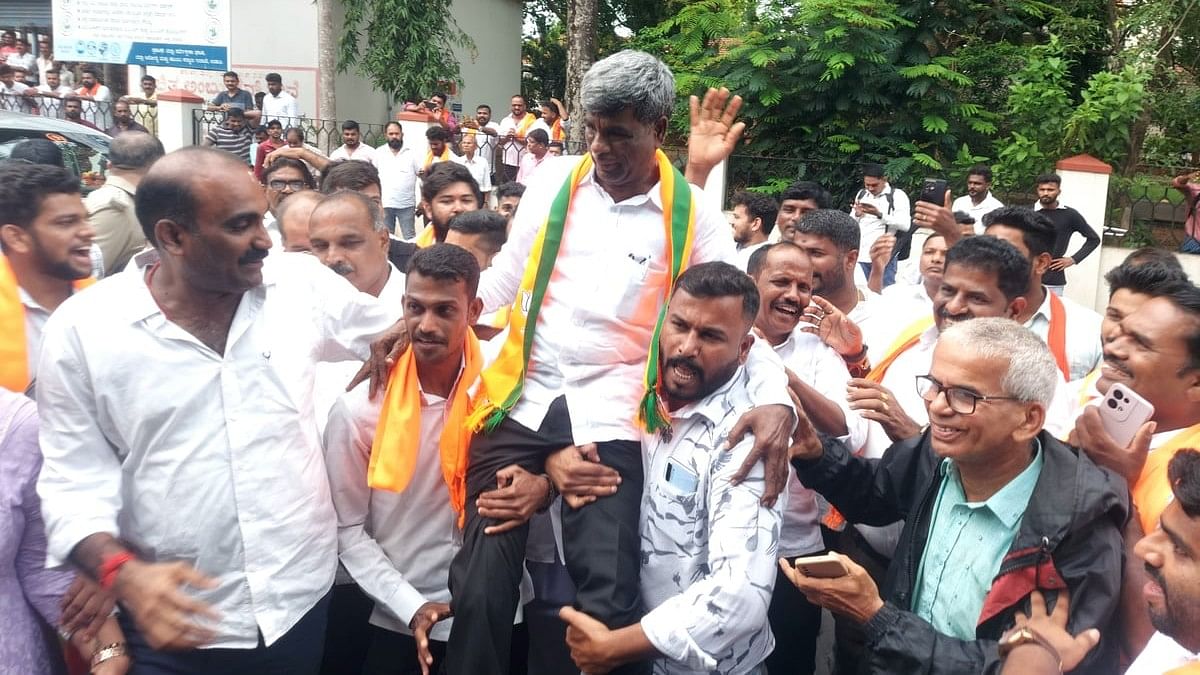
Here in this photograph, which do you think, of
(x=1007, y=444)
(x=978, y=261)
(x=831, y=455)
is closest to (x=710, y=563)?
(x=831, y=455)

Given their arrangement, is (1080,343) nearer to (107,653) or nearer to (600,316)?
(600,316)

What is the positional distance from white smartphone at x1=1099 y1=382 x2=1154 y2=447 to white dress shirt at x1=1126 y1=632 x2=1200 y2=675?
0.74m

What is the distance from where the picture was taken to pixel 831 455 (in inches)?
114

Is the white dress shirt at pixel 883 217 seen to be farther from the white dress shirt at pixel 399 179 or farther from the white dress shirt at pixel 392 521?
the white dress shirt at pixel 392 521

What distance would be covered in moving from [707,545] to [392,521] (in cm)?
103

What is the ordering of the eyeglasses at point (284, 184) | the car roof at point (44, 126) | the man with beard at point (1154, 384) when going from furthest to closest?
the car roof at point (44, 126)
the eyeglasses at point (284, 184)
the man with beard at point (1154, 384)

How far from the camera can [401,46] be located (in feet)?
60.1

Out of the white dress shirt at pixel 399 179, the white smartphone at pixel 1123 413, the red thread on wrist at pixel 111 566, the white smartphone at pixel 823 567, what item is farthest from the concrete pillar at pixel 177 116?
the white smartphone at pixel 1123 413

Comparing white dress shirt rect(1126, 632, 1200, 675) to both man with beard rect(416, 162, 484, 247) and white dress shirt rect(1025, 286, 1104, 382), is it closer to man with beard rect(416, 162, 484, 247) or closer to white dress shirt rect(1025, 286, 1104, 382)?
white dress shirt rect(1025, 286, 1104, 382)

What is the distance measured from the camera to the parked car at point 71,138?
9055 mm

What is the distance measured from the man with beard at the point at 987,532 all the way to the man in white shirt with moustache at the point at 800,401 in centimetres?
54

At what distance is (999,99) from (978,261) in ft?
41.7

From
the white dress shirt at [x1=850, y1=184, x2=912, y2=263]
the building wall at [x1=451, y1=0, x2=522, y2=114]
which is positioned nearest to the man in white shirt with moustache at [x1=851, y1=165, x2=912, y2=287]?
the white dress shirt at [x1=850, y1=184, x2=912, y2=263]

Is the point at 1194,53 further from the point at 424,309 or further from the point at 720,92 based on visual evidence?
the point at 424,309
